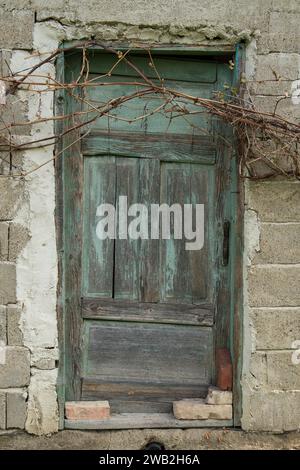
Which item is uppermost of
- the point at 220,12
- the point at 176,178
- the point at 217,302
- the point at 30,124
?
the point at 220,12

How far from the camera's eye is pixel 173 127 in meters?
4.23

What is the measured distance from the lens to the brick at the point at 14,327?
Result: 13.1 ft

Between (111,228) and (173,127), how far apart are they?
2.27ft

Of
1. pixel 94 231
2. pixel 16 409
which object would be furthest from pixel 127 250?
pixel 16 409

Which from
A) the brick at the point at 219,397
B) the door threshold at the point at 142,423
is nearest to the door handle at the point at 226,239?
the brick at the point at 219,397

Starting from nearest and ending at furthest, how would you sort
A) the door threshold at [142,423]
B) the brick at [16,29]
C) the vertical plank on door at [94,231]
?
the brick at [16,29]
the door threshold at [142,423]
the vertical plank on door at [94,231]

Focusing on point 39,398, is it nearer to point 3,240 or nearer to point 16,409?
point 16,409

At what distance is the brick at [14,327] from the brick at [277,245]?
135 centimetres

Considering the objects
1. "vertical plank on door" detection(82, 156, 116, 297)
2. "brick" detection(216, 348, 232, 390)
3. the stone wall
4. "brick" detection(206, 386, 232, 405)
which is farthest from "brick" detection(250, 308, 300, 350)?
"vertical plank on door" detection(82, 156, 116, 297)

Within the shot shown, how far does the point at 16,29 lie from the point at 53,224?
3.56ft

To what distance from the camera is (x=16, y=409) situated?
13.1 ft

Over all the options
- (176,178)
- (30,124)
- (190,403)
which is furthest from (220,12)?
(190,403)

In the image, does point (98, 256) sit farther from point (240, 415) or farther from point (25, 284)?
point (240, 415)

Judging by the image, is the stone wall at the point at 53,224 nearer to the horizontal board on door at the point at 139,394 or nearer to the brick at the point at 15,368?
the brick at the point at 15,368
